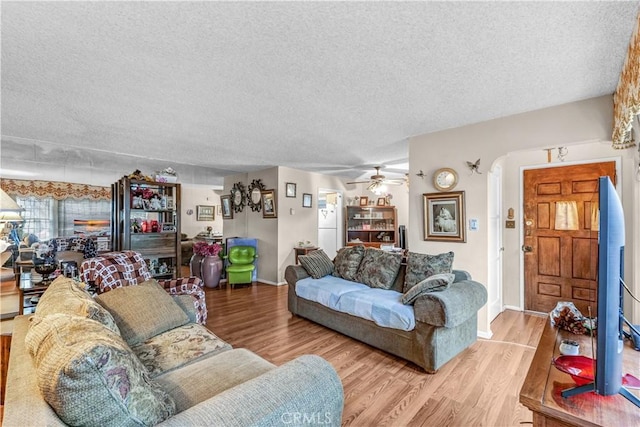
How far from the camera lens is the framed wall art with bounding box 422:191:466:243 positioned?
3.28 metres

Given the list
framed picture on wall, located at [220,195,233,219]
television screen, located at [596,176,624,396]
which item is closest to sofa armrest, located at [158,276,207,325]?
television screen, located at [596,176,624,396]

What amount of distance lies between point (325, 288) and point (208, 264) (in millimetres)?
2991

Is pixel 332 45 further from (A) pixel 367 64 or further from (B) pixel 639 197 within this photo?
(B) pixel 639 197

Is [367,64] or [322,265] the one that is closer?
[367,64]

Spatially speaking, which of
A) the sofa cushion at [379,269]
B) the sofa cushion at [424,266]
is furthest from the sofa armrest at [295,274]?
the sofa cushion at [424,266]

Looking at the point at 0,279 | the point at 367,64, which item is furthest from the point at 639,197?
the point at 0,279

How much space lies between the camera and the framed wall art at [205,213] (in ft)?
30.3

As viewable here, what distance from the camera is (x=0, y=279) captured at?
4.21m

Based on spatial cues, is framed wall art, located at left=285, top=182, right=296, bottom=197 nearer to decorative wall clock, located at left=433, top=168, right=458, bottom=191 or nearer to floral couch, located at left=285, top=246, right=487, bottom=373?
floral couch, located at left=285, top=246, right=487, bottom=373

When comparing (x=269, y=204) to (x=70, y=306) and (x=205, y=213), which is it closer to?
(x=70, y=306)

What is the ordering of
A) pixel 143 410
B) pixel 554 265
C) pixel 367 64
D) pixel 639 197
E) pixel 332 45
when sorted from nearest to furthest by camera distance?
pixel 143 410
pixel 332 45
pixel 367 64
pixel 639 197
pixel 554 265

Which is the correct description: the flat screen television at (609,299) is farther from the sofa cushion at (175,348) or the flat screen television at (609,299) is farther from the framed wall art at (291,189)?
the framed wall art at (291,189)

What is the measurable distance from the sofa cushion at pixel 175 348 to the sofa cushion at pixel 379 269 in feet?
6.21

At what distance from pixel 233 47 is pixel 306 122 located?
1415 mm
